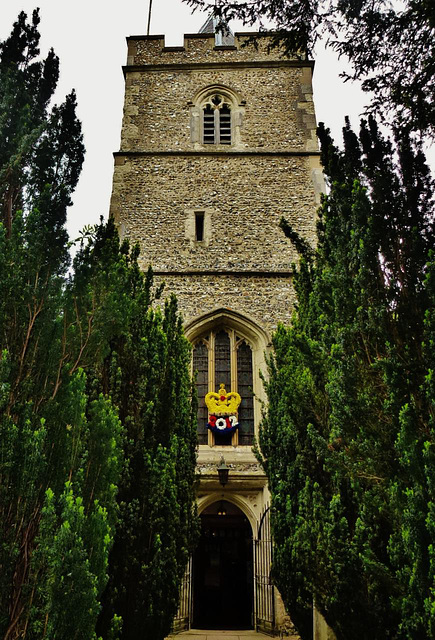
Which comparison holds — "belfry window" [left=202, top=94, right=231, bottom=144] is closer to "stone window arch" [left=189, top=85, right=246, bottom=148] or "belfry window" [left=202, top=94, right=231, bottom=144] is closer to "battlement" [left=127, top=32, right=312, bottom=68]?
"stone window arch" [left=189, top=85, right=246, bottom=148]

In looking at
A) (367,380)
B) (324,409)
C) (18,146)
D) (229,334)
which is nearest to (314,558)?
(324,409)

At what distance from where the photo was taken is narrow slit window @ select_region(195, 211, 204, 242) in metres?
12.3

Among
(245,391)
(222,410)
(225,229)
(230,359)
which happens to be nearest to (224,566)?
(222,410)

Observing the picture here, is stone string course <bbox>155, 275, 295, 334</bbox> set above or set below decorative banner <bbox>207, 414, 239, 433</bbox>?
above

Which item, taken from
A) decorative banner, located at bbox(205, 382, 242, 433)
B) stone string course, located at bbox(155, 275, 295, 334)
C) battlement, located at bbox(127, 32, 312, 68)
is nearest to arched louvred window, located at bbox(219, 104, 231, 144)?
battlement, located at bbox(127, 32, 312, 68)

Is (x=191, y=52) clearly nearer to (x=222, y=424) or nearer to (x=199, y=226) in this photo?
(x=199, y=226)

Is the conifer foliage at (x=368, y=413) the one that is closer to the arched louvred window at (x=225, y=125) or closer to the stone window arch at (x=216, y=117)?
the stone window arch at (x=216, y=117)

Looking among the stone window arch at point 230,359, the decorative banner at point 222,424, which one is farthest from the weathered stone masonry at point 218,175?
the decorative banner at point 222,424

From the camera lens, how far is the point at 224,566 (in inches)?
464

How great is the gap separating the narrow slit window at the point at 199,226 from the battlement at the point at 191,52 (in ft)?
18.2

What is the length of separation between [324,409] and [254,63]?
12.1 meters

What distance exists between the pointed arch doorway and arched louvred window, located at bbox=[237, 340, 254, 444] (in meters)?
1.71

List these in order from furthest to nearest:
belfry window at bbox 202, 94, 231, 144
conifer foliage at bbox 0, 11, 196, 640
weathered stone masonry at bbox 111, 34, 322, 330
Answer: belfry window at bbox 202, 94, 231, 144 → weathered stone masonry at bbox 111, 34, 322, 330 → conifer foliage at bbox 0, 11, 196, 640

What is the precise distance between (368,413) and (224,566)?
8.36 meters
